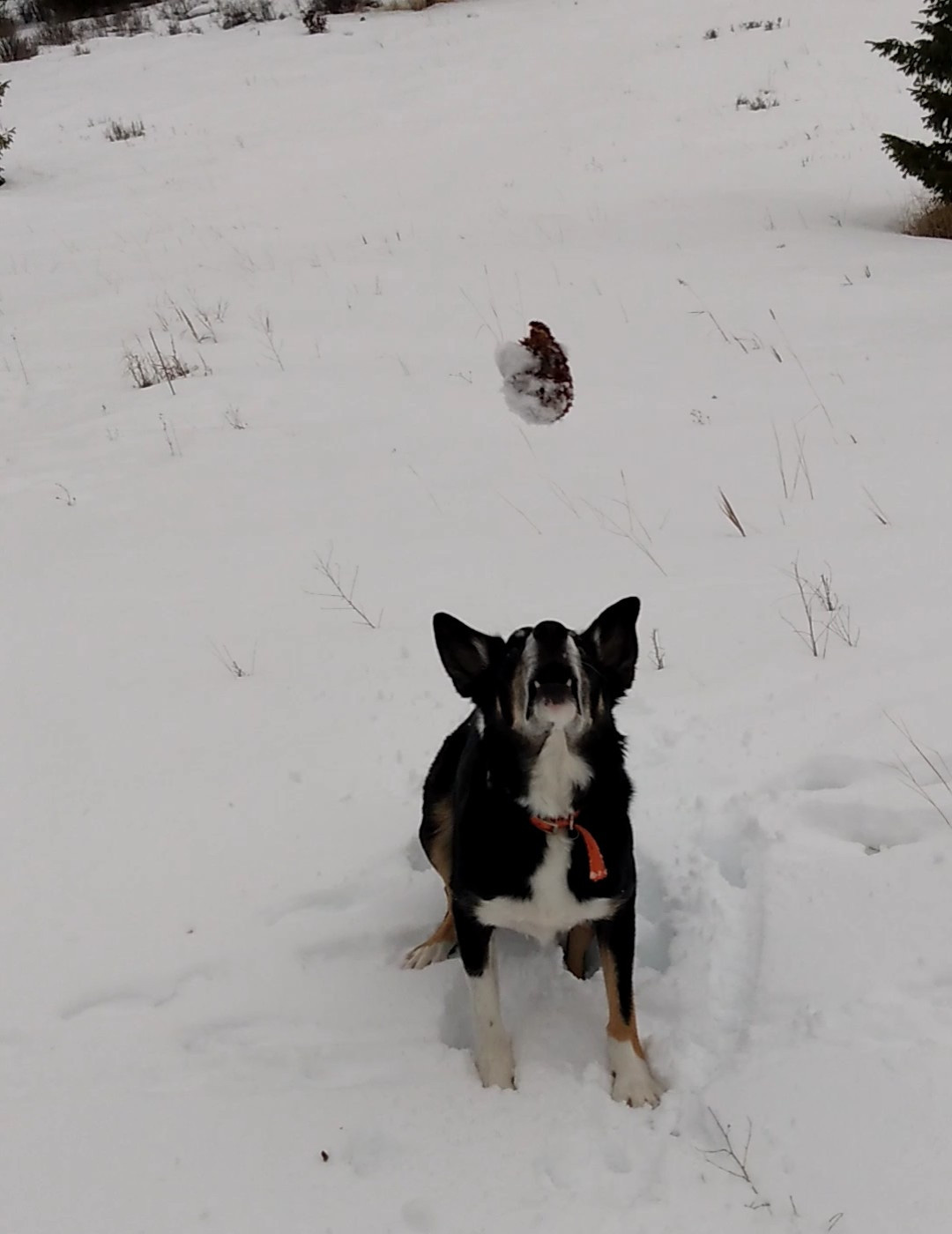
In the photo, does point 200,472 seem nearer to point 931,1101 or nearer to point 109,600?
point 109,600

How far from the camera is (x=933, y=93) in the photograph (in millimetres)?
7922

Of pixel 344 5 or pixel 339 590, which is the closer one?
pixel 339 590

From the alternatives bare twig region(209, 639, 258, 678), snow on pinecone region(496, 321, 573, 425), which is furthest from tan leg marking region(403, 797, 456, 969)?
snow on pinecone region(496, 321, 573, 425)

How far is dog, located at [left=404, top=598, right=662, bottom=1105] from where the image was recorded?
2242 mm

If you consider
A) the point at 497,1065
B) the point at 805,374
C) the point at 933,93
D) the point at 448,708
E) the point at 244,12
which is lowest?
the point at 497,1065

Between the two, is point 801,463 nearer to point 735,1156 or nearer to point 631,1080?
point 631,1080

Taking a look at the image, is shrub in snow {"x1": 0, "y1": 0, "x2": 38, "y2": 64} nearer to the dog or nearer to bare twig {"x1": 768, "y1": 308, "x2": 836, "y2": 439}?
bare twig {"x1": 768, "y1": 308, "x2": 836, "y2": 439}

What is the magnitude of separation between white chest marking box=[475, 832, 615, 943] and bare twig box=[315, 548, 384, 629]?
208 centimetres

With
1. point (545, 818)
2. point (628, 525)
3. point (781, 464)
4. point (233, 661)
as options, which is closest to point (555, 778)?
point (545, 818)

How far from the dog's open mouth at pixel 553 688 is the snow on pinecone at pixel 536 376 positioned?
201cm

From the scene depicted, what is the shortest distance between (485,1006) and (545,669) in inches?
36.3

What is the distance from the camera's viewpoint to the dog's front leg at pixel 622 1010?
91.8 inches

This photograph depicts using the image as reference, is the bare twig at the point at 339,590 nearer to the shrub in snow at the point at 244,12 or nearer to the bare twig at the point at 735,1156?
the bare twig at the point at 735,1156

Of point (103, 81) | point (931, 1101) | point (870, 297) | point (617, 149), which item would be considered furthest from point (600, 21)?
point (931, 1101)
